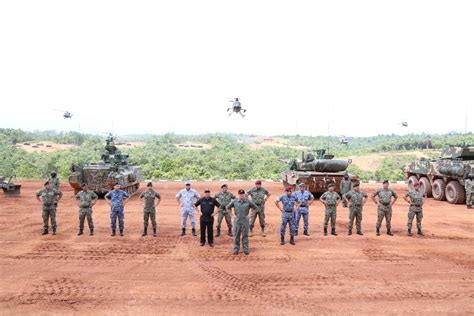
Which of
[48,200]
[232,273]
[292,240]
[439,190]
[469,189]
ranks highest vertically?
[48,200]

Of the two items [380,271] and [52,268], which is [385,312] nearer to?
[380,271]

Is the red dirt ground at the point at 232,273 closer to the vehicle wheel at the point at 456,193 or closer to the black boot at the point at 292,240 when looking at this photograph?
the black boot at the point at 292,240

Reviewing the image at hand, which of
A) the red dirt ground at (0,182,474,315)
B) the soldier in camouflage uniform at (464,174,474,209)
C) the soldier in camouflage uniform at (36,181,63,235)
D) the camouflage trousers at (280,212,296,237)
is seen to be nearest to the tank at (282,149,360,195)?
the soldier in camouflage uniform at (464,174,474,209)

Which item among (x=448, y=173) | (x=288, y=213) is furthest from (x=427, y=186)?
(x=288, y=213)

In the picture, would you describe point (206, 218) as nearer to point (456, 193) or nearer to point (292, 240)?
point (292, 240)

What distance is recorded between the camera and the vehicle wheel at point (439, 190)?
19.9 metres

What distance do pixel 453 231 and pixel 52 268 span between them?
10.5 m

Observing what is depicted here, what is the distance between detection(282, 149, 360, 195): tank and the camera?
745 inches

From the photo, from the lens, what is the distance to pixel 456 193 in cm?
1869

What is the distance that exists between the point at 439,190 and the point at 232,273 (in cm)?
1489

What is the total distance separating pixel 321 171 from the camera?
19.6 meters

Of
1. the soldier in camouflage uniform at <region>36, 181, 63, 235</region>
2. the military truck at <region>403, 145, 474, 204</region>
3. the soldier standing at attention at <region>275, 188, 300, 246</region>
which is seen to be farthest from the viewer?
the military truck at <region>403, 145, 474, 204</region>

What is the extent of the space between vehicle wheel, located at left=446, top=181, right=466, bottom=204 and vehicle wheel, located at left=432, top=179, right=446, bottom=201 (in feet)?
2.18

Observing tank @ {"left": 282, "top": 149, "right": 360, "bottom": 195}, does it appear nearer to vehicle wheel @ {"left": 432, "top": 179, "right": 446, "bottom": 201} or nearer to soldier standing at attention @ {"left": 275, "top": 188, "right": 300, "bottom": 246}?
vehicle wheel @ {"left": 432, "top": 179, "right": 446, "bottom": 201}
